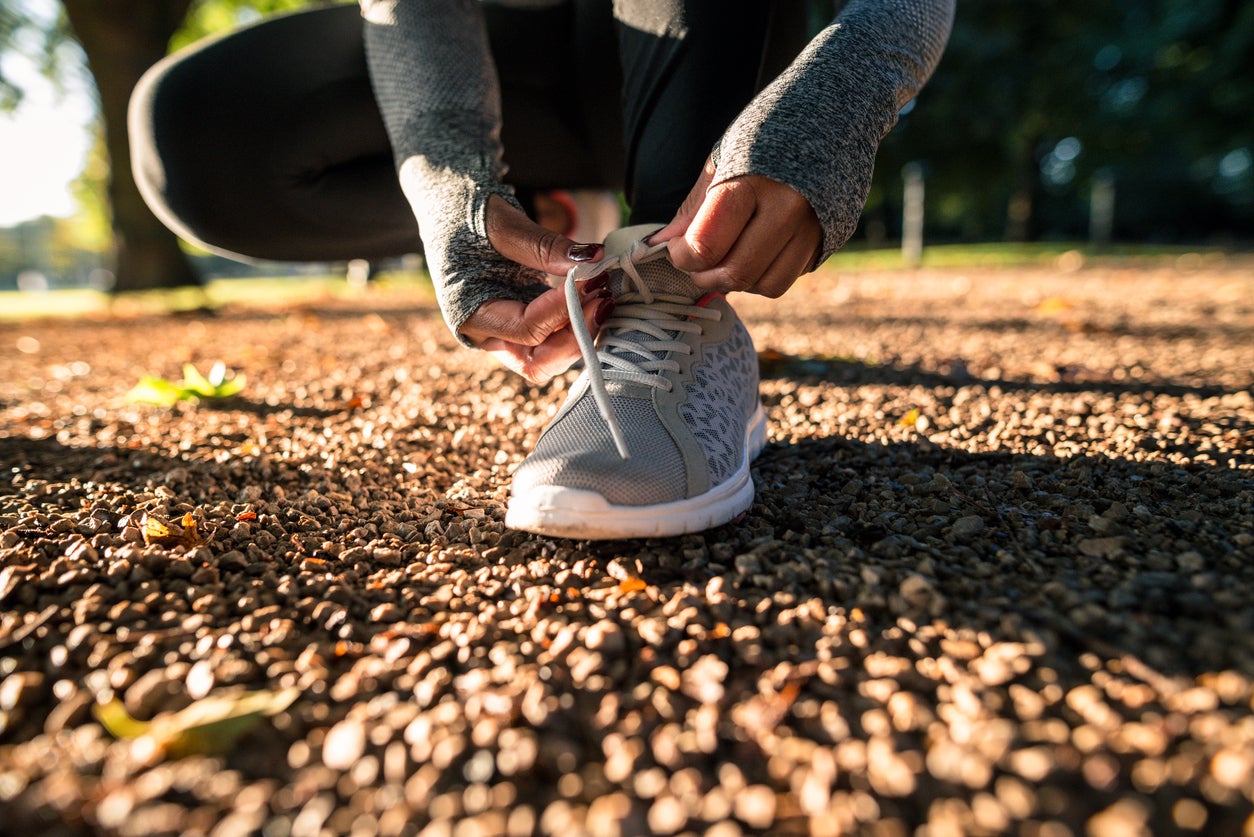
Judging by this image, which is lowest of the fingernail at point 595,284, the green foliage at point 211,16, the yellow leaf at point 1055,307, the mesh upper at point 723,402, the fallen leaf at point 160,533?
the yellow leaf at point 1055,307

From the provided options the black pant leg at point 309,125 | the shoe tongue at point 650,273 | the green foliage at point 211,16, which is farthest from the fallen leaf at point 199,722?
the green foliage at point 211,16

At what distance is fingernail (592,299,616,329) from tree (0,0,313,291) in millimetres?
5806

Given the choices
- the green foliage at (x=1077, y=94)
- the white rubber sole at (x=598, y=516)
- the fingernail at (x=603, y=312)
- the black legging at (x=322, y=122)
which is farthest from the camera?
the green foliage at (x=1077, y=94)

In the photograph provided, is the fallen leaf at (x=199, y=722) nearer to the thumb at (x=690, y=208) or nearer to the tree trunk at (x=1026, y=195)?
the thumb at (x=690, y=208)

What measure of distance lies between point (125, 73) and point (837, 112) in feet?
20.2

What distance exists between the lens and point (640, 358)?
111 centimetres

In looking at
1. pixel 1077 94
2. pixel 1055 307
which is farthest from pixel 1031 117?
pixel 1055 307

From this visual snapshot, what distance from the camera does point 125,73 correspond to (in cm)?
534

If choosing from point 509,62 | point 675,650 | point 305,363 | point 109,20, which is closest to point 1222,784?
point 675,650

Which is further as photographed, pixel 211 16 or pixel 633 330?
pixel 211 16

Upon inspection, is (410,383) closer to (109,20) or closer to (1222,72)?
(109,20)

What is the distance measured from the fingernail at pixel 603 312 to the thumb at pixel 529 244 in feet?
0.38

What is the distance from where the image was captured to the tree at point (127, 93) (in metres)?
5.26

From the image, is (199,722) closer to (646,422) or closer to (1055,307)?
(646,422)
